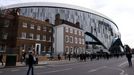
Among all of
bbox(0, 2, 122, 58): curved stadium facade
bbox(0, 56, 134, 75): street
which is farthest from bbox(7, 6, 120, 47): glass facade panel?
bbox(0, 56, 134, 75): street

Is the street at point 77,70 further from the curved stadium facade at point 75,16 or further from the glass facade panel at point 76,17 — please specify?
the curved stadium facade at point 75,16

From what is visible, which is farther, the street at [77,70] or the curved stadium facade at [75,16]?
the curved stadium facade at [75,16]

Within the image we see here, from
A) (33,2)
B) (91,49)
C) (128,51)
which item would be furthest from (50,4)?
(128,51)

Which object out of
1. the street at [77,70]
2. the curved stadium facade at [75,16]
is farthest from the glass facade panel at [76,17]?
the street at [77,70]

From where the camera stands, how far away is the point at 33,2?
327 feet

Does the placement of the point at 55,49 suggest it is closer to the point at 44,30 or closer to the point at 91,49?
the point at 44,30

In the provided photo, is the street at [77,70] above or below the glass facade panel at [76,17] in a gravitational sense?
below

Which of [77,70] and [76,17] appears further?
[76,17]

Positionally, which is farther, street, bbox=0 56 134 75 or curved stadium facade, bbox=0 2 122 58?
curved stadium facade, bbox=0 2 122 58

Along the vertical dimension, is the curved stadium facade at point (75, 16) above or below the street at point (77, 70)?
above

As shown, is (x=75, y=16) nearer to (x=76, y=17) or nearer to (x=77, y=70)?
(x=76, y=17)

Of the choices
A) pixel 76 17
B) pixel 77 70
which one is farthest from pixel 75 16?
pixel 77 70

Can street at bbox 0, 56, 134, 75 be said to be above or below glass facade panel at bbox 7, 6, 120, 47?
below

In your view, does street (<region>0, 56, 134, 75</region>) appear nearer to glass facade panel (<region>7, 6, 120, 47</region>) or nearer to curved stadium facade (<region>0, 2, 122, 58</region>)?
glass facade panel (<region>7, 6, 120, 47</region>)
